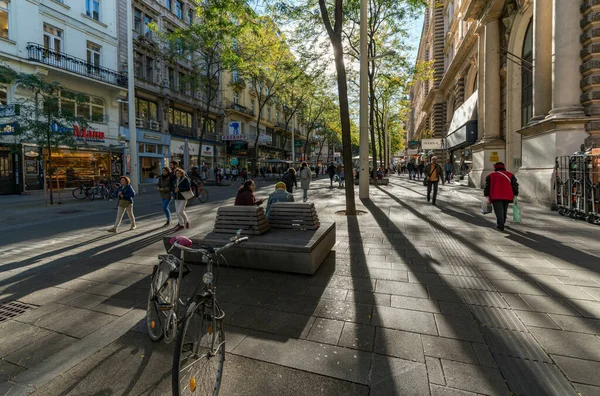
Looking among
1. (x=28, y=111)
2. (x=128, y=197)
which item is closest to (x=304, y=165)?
(x=128, y=197)

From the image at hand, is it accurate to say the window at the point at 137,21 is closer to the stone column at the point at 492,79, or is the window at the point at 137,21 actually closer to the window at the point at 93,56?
the window at the point at 93,56

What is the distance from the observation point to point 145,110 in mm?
30281

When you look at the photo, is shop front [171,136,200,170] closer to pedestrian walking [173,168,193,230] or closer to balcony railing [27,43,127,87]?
balcony railing [27,43,127,87]

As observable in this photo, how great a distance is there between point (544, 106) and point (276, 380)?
13.6 m

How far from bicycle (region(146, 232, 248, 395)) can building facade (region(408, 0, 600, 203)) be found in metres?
12.1

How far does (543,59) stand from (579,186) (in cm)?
557

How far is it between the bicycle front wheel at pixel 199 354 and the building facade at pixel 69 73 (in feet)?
57.0

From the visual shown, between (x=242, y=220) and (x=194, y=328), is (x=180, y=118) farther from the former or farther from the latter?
(x=194, y=328)

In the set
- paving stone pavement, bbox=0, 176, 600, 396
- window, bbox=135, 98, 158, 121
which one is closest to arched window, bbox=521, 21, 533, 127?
paving stone pavement, bbox=0, 176, 600, 396

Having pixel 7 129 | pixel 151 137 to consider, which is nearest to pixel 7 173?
pixel 7 129

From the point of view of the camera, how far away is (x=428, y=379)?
7.94ft

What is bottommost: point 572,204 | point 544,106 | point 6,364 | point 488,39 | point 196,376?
point 6,364

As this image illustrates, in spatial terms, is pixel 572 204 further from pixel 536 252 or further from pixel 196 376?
pixel 196 376

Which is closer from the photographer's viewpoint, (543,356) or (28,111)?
(543,356)
